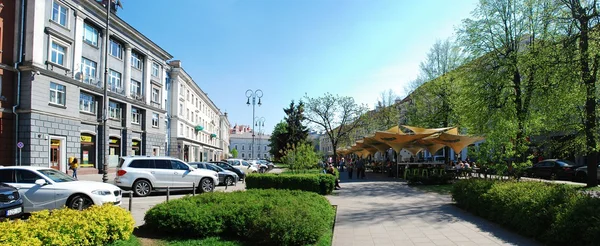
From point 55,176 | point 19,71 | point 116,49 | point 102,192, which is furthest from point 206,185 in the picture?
point 116,49

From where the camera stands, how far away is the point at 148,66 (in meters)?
40.4

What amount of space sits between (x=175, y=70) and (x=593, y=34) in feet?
152

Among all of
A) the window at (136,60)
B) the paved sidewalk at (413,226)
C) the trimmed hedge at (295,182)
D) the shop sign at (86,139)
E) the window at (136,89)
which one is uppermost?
the window at (136,60)

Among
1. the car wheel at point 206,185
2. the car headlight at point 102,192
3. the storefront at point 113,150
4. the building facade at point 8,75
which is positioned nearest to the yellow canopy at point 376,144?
the car wheel at point 206,185

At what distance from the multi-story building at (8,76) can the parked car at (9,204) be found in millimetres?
17194

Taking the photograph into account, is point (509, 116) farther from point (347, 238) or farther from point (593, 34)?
point (347, 238)

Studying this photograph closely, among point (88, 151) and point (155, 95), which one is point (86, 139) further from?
point (155, 95)

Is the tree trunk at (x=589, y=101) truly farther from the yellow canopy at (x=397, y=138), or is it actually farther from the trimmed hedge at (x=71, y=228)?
the trimmed hedge at (x=71, y=228)

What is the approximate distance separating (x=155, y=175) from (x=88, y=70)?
59.9ft

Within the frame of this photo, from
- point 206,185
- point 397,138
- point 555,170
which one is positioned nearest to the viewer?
point 206,185

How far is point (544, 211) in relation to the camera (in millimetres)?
7371

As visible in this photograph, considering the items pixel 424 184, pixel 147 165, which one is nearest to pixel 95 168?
pixel 147 165

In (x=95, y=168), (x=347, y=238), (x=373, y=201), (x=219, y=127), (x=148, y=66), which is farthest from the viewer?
(x=219, y=127)

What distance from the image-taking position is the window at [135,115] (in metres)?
37.7
